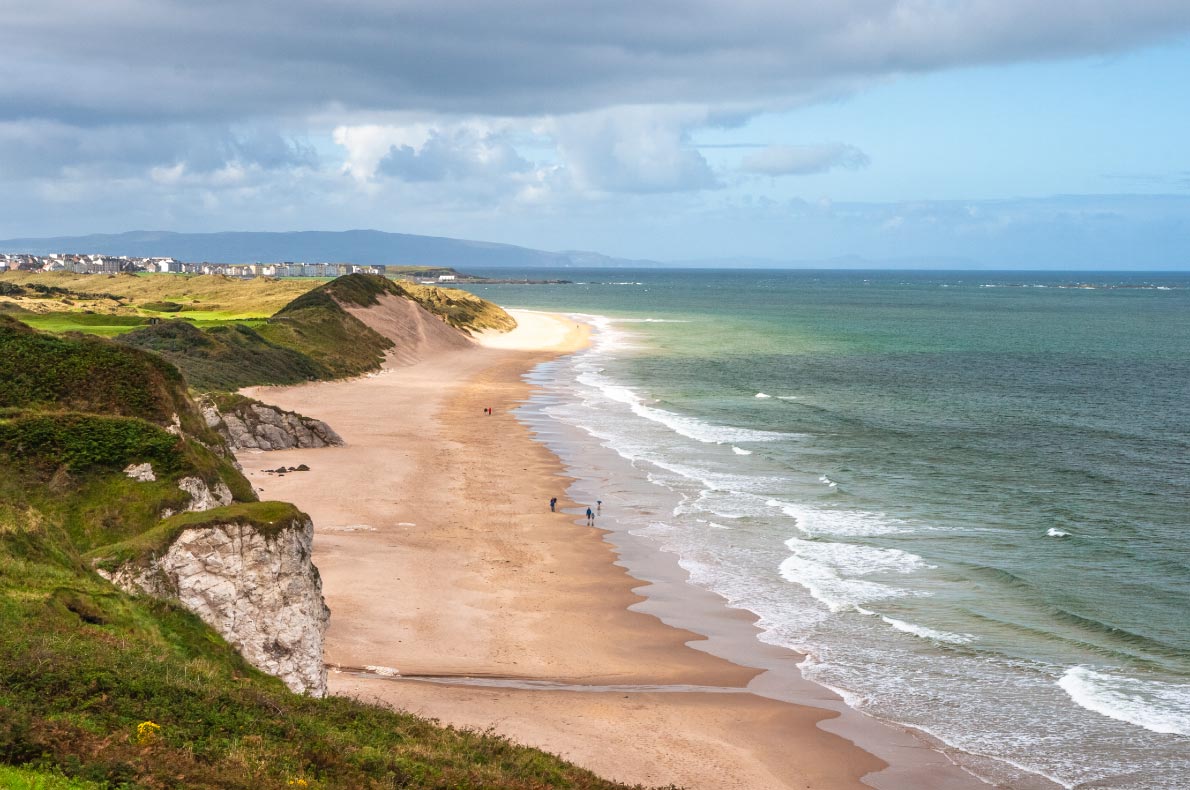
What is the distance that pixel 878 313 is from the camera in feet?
650

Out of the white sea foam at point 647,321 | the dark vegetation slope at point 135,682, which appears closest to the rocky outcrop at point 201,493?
the dark vegetation slope at point 135,682

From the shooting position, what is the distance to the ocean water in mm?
23359

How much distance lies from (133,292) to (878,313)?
12320 cm

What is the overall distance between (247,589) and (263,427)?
30.4 m

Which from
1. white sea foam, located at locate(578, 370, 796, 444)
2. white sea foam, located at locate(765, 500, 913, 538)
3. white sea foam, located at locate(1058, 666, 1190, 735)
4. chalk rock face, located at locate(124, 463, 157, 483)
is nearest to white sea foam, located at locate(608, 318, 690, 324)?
white sea foam, located at locate(578, 370, 796, 444)

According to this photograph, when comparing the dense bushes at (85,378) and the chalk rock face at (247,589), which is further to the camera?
the dense bushes at (85,378)

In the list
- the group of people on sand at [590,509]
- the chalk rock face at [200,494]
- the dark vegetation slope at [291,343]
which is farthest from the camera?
the dark vegetation slope at [291,343]

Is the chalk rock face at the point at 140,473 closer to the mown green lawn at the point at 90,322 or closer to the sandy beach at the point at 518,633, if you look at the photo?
the sandy beach at the point at 518,633

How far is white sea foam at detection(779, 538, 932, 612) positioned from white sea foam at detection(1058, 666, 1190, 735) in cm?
645

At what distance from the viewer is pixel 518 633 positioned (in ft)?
90.5

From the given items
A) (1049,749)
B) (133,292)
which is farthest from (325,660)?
(133,292)

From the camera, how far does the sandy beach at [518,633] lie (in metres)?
21.4

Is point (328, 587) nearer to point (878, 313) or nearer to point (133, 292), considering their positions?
point (133, 292)

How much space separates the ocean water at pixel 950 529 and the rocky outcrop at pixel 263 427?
12092 millimetres
